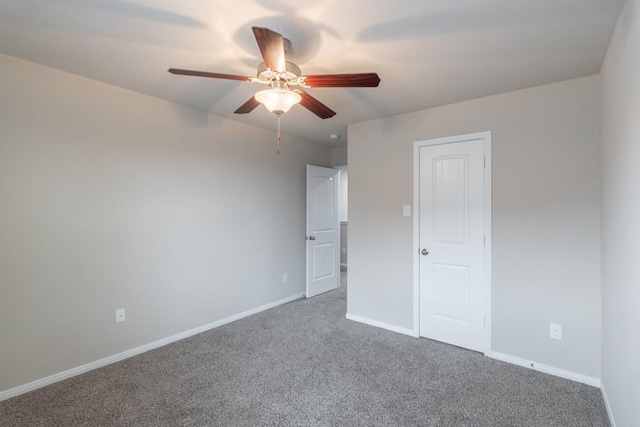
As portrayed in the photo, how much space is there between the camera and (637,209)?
56.1 inches

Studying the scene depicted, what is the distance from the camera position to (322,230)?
4.80 metres

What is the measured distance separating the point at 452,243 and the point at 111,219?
3.14 m

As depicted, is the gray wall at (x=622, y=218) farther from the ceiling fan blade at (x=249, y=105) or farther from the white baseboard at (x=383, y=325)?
the ceiling fan blade at (x=249, y=105)

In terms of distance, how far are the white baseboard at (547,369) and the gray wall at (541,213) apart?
0.03 metres

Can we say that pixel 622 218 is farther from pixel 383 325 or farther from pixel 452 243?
pixel 383 325

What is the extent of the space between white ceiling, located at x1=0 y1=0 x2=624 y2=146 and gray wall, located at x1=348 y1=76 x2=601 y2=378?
0.25 m

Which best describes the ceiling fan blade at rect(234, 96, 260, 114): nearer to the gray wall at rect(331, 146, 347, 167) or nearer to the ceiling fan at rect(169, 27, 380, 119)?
the ceiling fan at rect(169, 27, 380, 119)

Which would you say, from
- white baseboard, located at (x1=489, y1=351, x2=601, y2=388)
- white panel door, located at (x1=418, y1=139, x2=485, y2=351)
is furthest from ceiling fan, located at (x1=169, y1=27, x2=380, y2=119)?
white baseboard, located at (x1=489, y1=351, x2=601, y2=388)

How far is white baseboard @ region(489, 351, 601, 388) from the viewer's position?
7.88 ft

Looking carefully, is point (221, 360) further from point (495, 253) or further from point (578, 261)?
point (578, 261)

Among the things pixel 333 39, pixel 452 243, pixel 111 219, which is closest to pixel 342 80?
pixel 333 39

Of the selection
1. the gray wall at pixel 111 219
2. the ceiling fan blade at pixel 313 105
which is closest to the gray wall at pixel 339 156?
the gray wall at pixel 111 219

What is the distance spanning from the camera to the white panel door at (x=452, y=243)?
116 inches

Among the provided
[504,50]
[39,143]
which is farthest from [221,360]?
[504,50]
